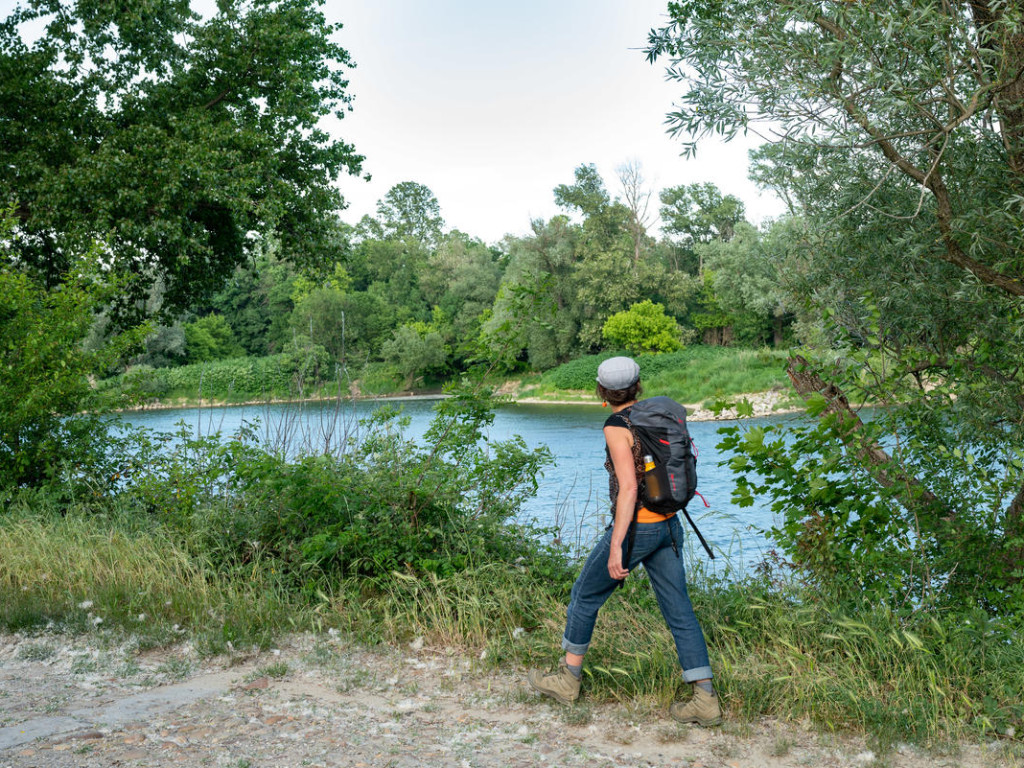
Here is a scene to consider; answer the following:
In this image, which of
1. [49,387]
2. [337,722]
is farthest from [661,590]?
[49,387]

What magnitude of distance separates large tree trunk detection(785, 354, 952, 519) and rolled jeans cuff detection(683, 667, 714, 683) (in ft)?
5.30

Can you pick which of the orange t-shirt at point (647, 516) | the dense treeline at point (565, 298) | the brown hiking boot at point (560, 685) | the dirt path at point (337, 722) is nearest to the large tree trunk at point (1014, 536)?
the dirt path at point (337, 722)

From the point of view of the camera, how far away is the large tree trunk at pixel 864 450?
450 centimetres

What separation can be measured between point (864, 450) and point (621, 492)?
1.88 meters

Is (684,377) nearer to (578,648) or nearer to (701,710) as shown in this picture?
(578,648)

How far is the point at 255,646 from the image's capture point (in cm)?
473

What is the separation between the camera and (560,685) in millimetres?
3920

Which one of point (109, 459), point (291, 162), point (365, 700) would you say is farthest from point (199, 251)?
point (365, 700)

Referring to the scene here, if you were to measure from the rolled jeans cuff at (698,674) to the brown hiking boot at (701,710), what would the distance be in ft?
0.17

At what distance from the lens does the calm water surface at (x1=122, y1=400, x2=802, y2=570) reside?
23.5ft

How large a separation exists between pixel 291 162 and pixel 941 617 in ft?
42.9

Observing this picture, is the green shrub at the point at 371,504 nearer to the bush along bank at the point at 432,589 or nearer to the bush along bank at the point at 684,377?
the bush along bank at the point at 432,589

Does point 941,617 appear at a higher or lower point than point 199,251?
lower

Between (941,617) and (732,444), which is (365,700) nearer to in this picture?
(732,444)
